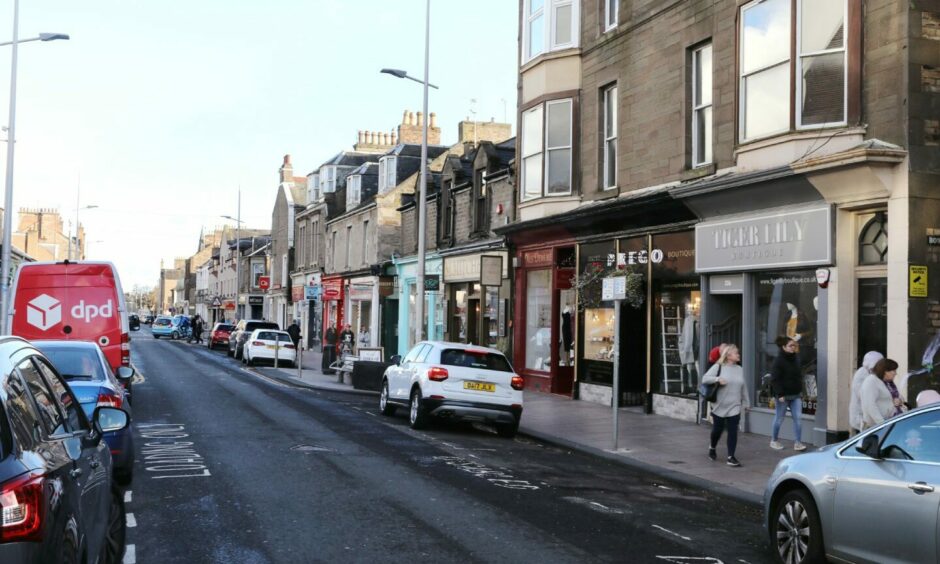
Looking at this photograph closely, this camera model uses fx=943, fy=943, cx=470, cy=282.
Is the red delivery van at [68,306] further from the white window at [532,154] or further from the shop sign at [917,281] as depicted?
the shop sign at [917,281]

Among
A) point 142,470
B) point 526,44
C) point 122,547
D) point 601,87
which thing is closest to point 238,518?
point 122,547

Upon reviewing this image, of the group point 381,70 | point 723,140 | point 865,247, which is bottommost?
point 865,247

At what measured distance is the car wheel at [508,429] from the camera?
53.8ft

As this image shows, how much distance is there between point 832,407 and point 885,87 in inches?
189

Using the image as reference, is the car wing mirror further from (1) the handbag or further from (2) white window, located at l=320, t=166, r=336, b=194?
(2) white window, located at l=320, t=166, r=336, b=194

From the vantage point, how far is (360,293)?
4291cm

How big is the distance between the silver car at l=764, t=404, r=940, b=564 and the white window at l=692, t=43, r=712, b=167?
11.3 m

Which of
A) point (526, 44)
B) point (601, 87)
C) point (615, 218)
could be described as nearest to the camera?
point (615, 218)

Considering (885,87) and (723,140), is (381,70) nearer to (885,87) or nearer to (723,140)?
(723,140)

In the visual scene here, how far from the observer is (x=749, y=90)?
16.5 m

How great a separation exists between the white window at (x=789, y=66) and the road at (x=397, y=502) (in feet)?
21.0

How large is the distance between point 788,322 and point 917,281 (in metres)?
3.00

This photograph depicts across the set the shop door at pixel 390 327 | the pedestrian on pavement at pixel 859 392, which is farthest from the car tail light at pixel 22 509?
the shop door at pixel 390 327

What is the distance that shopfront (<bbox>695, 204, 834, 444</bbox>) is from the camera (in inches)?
577
